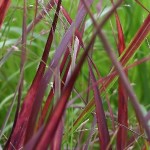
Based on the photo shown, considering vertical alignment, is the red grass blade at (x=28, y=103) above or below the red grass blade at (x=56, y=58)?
below

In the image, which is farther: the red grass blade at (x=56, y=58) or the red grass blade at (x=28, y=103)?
the red grass blade at (x=28, y=103)

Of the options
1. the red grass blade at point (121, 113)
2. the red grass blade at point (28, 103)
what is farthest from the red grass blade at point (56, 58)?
the red grass blade at point (121, 113)

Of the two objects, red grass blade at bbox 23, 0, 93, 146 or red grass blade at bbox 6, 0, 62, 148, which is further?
red grass blade at bbox 6, 0, 62, 148

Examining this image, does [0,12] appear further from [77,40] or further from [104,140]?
[104,140]

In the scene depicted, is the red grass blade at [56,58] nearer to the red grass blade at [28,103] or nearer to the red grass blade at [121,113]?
the red grass blade at [28,103]

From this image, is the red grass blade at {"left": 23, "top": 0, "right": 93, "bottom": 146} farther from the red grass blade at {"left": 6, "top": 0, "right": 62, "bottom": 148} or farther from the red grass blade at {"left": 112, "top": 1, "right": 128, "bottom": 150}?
the red grass blade at {"left": 112, "top": 1, "right": 128, "bottom": 150}

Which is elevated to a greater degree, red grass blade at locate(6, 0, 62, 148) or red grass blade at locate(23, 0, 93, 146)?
red grass blade at locate(23, 0, 93, 146)

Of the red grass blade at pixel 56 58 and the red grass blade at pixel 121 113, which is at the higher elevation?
the red grass blade at pixel 56 58

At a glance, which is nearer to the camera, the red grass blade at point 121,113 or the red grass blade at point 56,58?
the red grass blade at point 56,58

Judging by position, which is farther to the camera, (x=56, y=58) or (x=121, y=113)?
(x=121, y=113)

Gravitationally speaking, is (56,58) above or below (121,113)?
above

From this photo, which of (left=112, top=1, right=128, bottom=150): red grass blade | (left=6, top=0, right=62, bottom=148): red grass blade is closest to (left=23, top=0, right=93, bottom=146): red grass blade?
(left=6, top=0, right=62, bottom=148): red grass blade
